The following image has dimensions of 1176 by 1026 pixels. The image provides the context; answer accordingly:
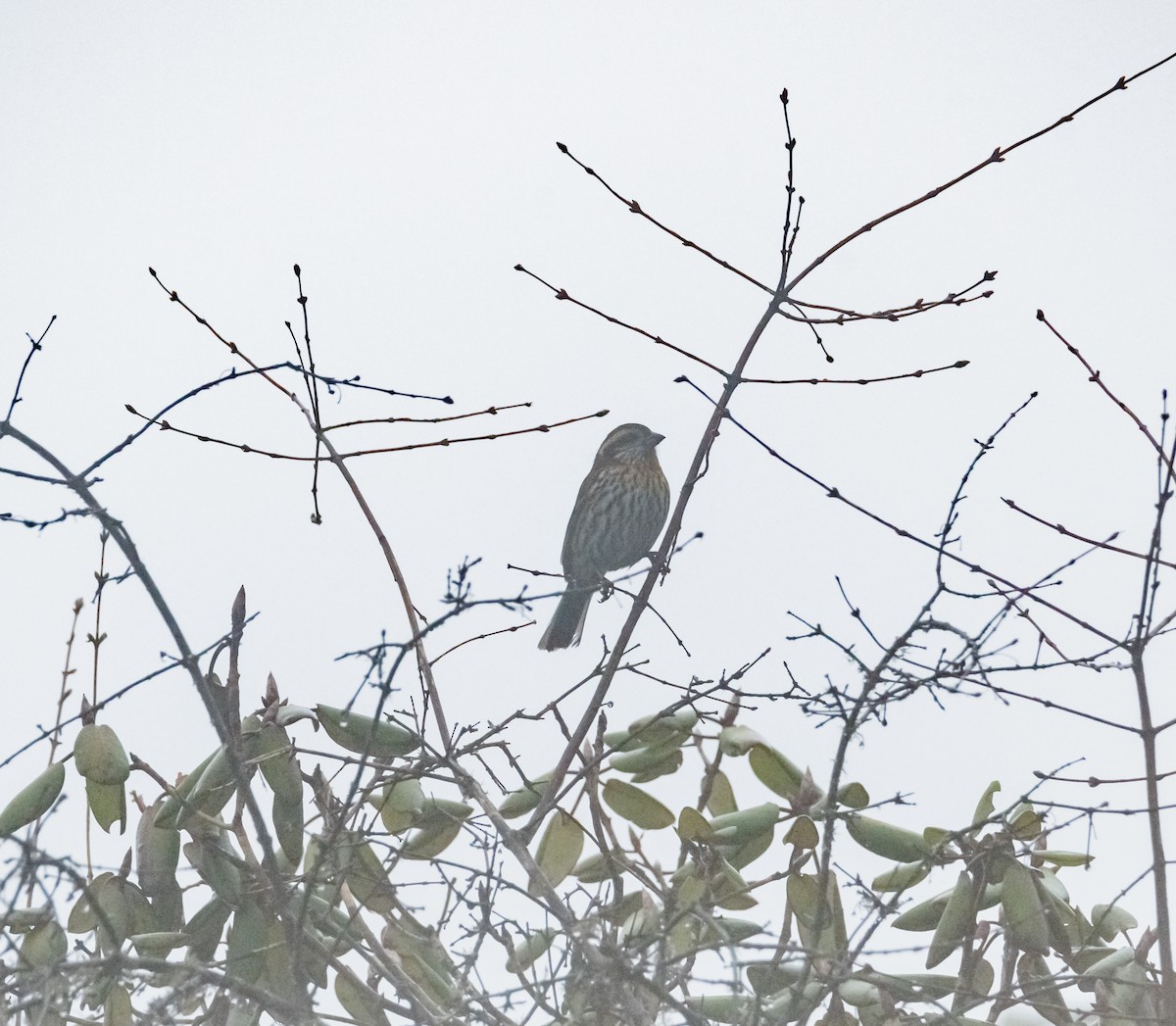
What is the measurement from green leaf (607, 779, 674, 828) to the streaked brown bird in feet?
13.9

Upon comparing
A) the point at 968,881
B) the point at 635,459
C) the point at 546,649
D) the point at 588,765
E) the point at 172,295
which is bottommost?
the point at 968,881

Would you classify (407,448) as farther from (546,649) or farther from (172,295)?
(546,649)

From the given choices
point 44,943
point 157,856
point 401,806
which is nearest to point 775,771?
point 401,806

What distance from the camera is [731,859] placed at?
4.32 m

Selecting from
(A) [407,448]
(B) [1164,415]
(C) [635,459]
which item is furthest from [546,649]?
(B) [1164,415]

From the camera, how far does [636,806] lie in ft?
15.0

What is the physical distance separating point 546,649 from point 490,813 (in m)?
4.86

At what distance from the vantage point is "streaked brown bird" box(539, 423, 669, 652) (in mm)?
8914

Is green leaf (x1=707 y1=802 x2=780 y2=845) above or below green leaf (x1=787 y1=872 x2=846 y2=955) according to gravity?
above

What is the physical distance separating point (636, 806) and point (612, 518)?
15.3 feet

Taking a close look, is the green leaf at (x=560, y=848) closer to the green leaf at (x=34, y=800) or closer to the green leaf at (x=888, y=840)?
the green leaf at (x=888, y=840)

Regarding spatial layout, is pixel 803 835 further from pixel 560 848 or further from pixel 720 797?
pixel 560 848

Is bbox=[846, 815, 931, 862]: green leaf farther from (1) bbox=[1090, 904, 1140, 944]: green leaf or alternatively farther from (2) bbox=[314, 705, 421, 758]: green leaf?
(2) bbox=[314, 705, 421, 758]: green leaf

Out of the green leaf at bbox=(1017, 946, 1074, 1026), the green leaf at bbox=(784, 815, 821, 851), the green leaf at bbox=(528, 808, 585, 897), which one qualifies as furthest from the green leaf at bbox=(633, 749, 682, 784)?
the green leaf at bbox=(1017, 946, 1074, 1026)
